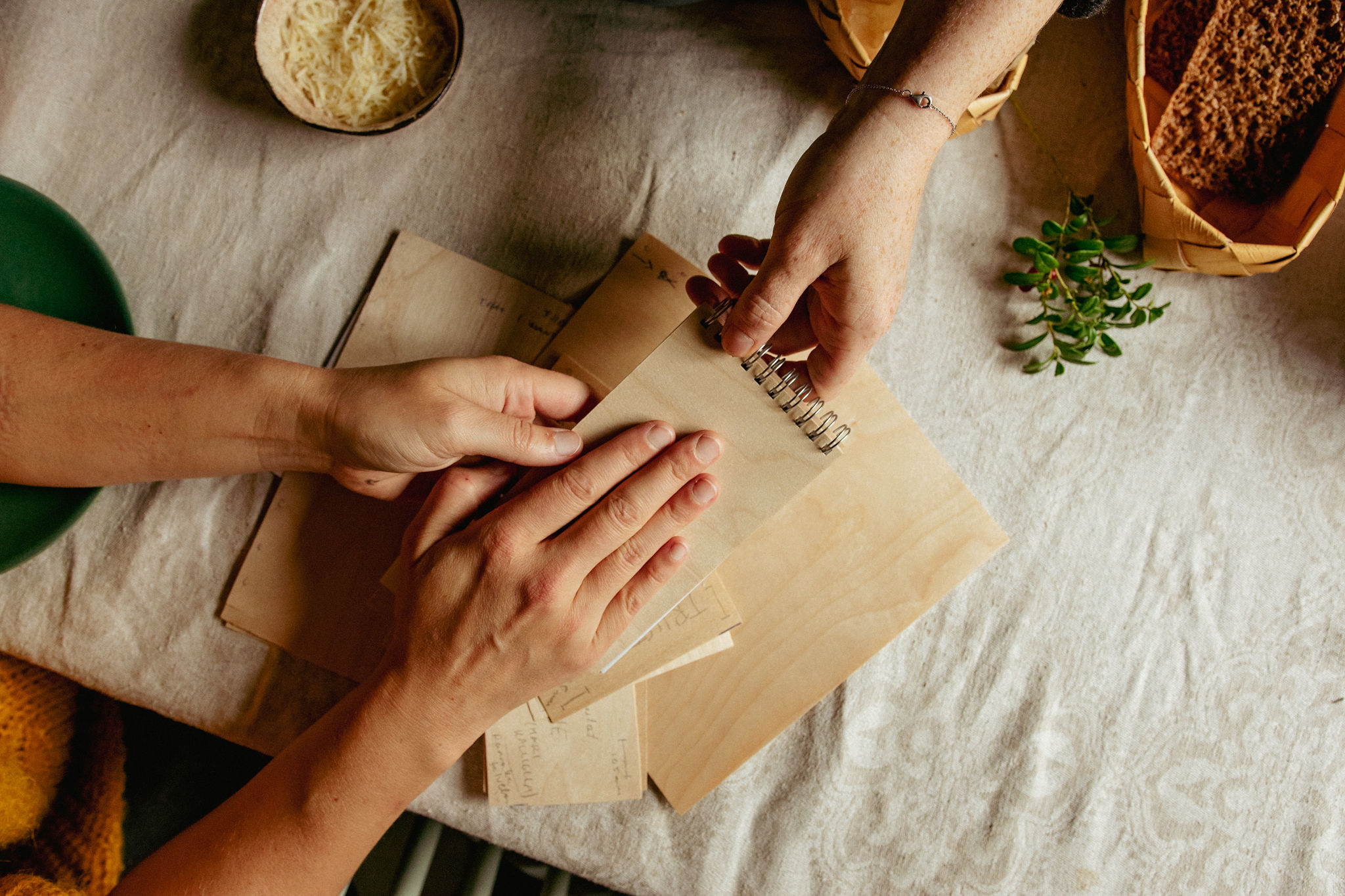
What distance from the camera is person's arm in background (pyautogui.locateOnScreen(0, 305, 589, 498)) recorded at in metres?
0.89

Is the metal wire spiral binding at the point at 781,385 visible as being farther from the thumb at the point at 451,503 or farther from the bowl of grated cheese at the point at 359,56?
the bowl of grated cheese at the point at 359,56

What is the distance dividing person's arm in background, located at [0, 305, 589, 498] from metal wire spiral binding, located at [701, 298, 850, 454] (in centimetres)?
22

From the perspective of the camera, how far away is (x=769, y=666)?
101 centimetres

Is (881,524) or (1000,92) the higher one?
(1000,92)

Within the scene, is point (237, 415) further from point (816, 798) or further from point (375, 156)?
point (816, 798)

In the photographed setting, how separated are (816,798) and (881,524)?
39cm

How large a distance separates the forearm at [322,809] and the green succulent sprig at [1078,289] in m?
0.95

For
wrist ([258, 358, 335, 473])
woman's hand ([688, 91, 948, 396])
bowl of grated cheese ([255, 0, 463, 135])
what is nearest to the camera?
woman's hand ([688, 91, 948, 396])

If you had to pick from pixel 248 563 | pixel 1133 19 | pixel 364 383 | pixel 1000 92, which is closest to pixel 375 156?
pixel 364 383

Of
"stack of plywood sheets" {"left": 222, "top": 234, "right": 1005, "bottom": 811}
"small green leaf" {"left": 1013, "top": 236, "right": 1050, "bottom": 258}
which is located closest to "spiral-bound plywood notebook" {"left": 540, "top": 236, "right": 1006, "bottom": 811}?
"stack of plywood sheets" {"left": 222, "top": 234, "right": 1005, "bottom": 811}

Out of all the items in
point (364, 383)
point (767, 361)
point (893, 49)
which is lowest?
point (364, 383)

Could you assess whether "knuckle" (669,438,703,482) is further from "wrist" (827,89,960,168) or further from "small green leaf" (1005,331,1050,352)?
"small green leaf" (1005,331,1050,352)

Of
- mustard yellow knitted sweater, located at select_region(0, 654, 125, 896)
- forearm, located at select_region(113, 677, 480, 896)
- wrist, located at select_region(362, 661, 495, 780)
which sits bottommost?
mustard yellow knitted sweater, located at select_region(0, 654, 125, 896)

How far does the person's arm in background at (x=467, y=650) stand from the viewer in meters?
0.86
